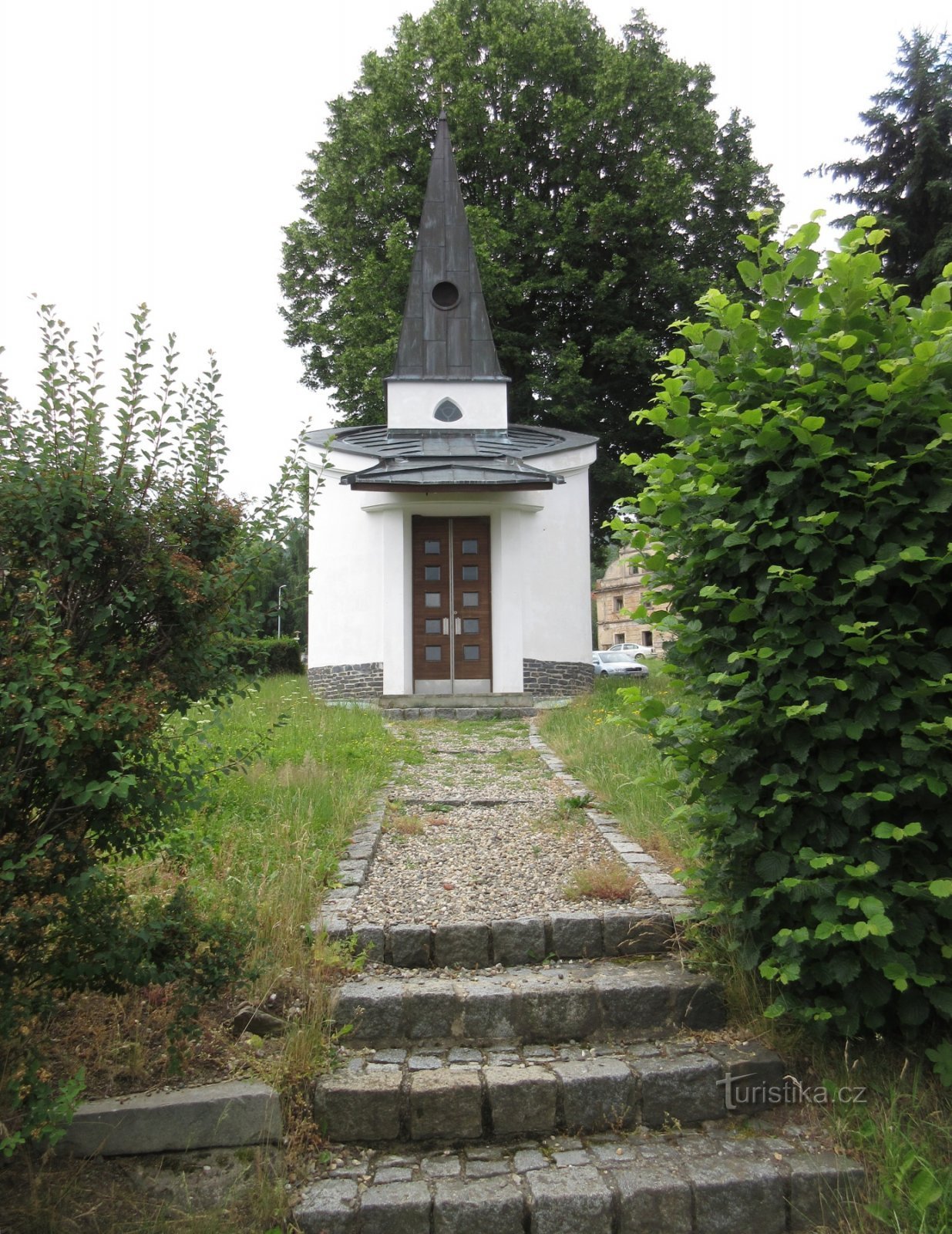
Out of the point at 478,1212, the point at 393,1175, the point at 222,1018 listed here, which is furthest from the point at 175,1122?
→ the point at 478,1212

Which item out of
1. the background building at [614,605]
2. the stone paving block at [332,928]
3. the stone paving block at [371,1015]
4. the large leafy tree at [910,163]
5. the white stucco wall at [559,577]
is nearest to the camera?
the stone paving block at [371,1015]

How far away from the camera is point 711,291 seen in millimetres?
3588

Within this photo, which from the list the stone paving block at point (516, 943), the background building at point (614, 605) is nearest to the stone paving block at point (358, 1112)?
the stone paving block at point (516, 943)

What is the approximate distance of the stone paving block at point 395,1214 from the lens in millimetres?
2885

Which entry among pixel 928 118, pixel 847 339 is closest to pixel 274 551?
pixel 847 339

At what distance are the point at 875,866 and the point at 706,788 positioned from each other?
714 millimetres

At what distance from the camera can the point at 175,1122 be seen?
3.06m

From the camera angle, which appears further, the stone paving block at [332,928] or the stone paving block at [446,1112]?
the stone paving block at [332,928]

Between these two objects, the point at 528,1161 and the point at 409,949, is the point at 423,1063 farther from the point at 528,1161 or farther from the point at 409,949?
the point at 409,949

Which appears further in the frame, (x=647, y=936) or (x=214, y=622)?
(x=647, y=936)

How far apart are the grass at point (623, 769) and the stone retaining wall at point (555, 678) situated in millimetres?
2254

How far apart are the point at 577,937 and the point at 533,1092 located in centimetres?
97

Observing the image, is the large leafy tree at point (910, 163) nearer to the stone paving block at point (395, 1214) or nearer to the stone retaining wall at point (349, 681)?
the stone retaining wall at point (349, 681)

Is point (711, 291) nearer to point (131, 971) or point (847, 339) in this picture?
point (847, 339)
